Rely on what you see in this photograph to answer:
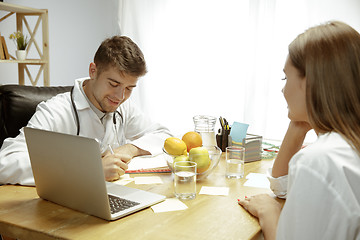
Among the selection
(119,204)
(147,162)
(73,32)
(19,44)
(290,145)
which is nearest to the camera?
(119,204)

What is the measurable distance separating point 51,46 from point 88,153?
3.38m

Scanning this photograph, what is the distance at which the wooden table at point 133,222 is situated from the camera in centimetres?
103

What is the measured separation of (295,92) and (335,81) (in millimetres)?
146

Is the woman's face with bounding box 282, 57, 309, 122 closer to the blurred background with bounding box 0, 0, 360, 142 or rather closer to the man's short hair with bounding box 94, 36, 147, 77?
the man's short hair with bounding box 94, 36, 147, 77

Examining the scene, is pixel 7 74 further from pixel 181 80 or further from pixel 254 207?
pixel 254 207

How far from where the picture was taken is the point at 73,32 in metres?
4.20

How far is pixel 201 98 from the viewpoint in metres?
3.53

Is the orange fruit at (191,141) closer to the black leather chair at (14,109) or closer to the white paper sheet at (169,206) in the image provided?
the white paper sheet at (169,206)

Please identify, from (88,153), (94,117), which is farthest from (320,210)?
(94,117)

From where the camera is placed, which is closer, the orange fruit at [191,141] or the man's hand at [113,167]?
the man's hand at [113,167]

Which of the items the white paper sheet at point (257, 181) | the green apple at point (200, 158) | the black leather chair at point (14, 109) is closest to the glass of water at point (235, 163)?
the white paper sheet at point (257, 181)

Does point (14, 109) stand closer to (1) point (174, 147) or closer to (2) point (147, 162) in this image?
(2) point (147, 162)

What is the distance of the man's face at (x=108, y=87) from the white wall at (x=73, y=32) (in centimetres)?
224

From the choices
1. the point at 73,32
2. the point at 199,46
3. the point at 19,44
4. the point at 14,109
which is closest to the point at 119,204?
the point at 14,109
